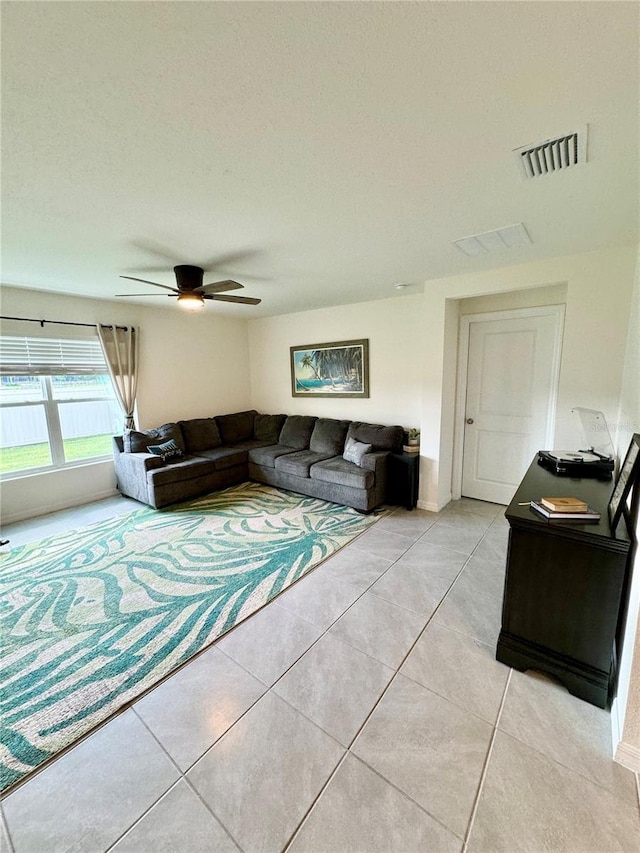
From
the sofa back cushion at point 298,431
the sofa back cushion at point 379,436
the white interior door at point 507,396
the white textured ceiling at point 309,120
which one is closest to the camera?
the white textured ceiling at point 309,120

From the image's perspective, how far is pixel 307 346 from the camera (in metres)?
5.06

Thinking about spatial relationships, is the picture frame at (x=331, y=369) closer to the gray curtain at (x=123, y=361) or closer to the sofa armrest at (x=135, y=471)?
the gray curtain at (x=123, y=361)

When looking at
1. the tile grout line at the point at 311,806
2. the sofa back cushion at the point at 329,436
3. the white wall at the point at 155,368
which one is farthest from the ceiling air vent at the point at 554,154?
the white wall at the point at 155,368

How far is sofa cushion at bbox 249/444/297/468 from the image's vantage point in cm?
453

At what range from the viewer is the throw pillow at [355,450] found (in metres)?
3.87

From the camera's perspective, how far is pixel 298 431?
4988 mm

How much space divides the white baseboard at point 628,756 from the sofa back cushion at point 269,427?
4412mm

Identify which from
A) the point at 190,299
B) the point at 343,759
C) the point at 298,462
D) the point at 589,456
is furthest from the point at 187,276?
the point at 589,456

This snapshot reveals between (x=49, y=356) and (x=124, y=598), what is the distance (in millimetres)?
3031

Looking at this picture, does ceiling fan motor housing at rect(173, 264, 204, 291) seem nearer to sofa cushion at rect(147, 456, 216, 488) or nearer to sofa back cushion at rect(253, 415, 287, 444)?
sofa cushion at rect(147, 456, 216, 488)

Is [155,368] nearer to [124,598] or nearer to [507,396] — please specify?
[124,598]

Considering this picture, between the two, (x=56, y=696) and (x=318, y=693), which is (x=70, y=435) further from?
(x=318, y=693)

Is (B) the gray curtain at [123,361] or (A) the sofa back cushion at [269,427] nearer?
(B) the gray curtain at [123,361]

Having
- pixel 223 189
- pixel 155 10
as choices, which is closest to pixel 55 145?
pixel 223 189
